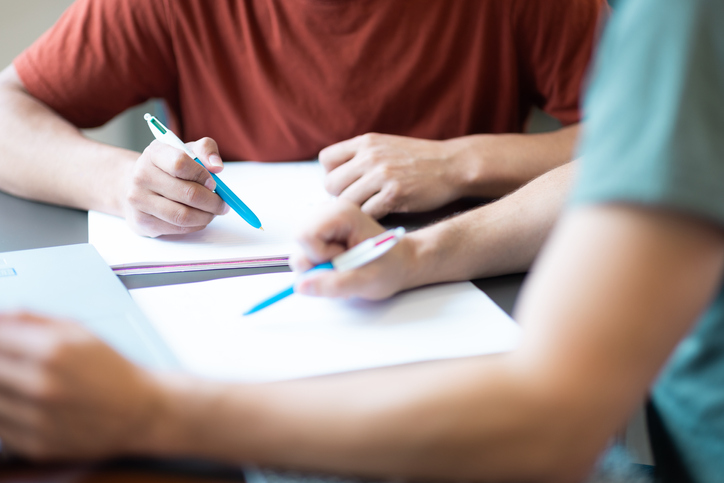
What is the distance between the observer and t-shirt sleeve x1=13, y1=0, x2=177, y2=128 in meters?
1.05

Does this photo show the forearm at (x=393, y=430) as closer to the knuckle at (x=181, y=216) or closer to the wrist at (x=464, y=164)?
the knuckle at (x=181, y=216)

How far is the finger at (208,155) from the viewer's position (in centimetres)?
78

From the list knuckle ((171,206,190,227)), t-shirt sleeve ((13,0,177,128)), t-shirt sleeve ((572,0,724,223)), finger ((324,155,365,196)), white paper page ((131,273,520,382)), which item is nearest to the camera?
t-shirt sleeve ((572,0,724,223))

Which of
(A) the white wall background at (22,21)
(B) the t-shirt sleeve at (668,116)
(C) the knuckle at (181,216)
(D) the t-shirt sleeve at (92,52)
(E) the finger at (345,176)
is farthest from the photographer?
(A) the white wall background at (22,21)

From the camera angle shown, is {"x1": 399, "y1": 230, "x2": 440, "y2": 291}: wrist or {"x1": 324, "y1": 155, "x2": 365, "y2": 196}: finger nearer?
{"x1": 399, "y1": 230, "x2": 440, "y2": 291}: wrist

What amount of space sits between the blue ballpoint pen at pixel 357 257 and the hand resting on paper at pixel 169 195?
0.21 meters

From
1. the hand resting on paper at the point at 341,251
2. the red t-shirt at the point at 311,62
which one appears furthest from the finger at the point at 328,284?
the red t-shirt at the point at 311,62

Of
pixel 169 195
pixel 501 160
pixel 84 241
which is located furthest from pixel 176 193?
pixel 501 160

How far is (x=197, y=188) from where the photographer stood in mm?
733

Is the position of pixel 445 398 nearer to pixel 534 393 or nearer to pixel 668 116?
pixel 534 393

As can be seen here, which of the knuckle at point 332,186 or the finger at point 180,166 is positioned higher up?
the finger at point 180,166

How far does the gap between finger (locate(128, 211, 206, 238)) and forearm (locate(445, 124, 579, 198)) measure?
384mm

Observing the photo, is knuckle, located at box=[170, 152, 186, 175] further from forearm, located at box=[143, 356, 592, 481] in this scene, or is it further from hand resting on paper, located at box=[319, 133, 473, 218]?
forearm, located at box=[143, 356, 592, 481]

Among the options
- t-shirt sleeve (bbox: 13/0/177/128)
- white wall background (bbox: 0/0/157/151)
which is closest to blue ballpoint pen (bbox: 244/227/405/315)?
t-shirt sleeve (bbox: 13/0/177/128)
